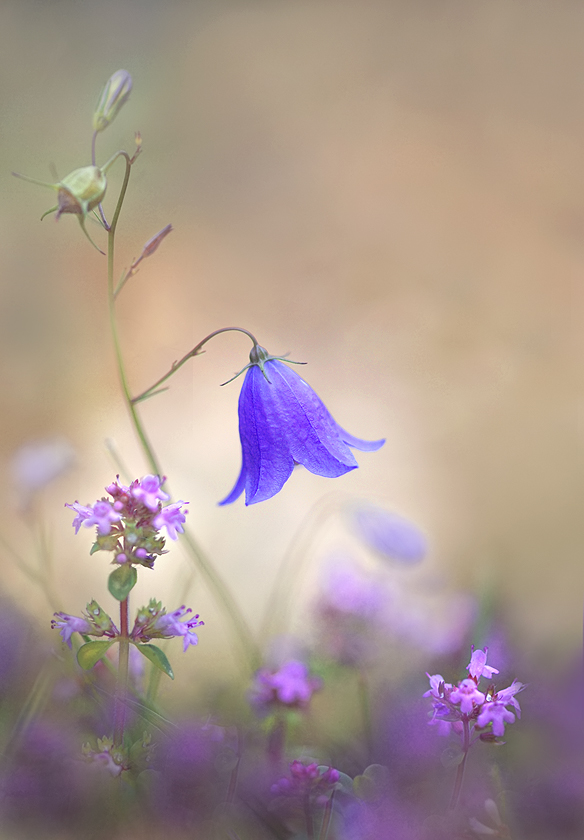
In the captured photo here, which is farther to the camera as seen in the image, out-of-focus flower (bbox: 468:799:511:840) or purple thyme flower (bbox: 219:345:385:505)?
purple thyme flower (bbox: 219:345:385:505)

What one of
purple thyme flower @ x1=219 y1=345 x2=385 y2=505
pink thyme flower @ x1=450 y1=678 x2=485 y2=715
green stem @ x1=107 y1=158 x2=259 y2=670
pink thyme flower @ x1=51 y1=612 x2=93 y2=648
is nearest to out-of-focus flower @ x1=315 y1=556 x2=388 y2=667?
green stem @ x1=107 y1=158 x2=259 y2=670

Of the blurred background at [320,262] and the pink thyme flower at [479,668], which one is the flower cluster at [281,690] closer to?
the pink thyme flower at [479,668]

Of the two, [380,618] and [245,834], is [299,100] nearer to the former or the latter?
[380,618]

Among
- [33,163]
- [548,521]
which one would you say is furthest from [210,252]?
[548,521]

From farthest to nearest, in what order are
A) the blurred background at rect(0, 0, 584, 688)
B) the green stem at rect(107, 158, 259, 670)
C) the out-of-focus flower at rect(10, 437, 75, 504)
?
the blurred background at rect(0, 0, 584, 688), the out-of-focus flower at rect(10, 437, 75, 504), the green stem at rect(107, 158, 259, 670)

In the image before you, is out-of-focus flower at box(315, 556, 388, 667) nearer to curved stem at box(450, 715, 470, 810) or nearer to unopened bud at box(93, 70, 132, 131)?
curved stem at box(450, 715, 470, 810)

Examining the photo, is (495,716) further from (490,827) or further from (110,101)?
(110,101)

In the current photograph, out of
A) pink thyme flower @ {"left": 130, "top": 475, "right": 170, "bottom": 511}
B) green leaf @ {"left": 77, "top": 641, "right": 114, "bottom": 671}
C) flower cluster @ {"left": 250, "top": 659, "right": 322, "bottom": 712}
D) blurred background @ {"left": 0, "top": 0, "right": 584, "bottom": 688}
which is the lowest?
green leaf @ {"left": 77, "top": 641, "right": 114, "bottom": 671}

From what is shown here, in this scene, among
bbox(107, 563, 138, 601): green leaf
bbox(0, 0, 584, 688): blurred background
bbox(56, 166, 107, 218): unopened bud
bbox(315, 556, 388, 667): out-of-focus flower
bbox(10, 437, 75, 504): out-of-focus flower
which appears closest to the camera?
bbox(107, 563, 138, 601): green leaf
